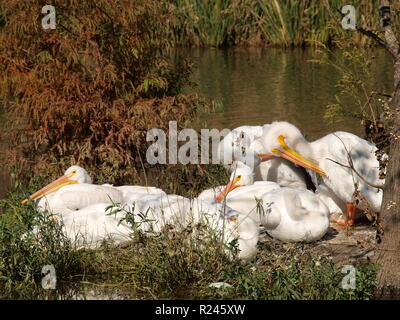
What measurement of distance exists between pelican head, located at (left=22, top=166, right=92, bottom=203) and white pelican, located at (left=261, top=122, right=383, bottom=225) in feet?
5.68

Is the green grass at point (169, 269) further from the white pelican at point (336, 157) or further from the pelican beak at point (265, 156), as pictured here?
the pelican beak at point (265, 156)

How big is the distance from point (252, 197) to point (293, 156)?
3.21 ft

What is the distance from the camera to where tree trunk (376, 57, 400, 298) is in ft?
17.7

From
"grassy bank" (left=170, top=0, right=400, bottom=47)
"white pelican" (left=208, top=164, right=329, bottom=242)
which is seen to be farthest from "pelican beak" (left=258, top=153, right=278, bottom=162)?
"grassy bank" (left=170, top=0, right=400, bottom=47)

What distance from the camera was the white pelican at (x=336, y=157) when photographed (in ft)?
23.0

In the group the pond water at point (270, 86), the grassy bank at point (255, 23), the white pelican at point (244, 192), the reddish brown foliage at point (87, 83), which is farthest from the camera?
the grassy bank at point (255, 23)

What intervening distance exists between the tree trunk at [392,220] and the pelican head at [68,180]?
123 inches

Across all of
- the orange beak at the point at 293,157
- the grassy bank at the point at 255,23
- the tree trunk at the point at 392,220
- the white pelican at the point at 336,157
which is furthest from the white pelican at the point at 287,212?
the grassy bank at the point at 255,23

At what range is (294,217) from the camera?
21.0 ft

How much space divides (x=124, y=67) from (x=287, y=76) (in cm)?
789

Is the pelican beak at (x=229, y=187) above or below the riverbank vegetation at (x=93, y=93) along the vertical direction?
below

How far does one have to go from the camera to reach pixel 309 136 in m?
11.4

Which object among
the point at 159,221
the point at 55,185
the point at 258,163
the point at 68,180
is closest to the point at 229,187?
the point at 258,163

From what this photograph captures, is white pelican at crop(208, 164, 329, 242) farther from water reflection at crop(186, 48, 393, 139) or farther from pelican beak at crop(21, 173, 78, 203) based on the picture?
water reflection at crop(186, 48, 393, 139)
